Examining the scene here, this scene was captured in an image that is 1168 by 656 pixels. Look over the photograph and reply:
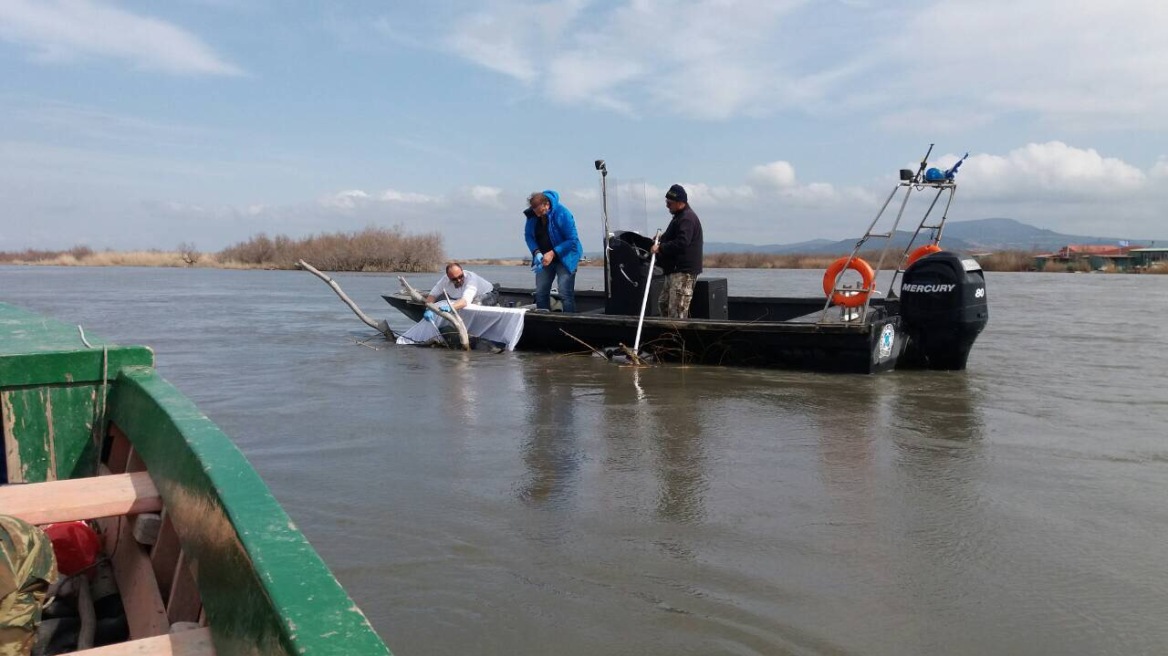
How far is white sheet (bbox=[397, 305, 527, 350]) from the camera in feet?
35.6

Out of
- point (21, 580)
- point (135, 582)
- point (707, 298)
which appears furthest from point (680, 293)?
point (21, 580)

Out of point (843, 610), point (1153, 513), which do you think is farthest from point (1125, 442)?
point (843, 610)

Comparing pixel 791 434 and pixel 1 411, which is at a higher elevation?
pixel 1 411

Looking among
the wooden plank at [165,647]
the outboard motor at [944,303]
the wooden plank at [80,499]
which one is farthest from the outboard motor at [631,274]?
the wooden plank at [165,647]

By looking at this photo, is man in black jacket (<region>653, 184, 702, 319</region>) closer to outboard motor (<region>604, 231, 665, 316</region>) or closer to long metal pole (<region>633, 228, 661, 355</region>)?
long metal pole (<region>633, 228, 661, 355</region>)

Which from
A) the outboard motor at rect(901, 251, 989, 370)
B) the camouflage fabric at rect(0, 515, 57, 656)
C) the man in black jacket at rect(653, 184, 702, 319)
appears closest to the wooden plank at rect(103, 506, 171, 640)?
the camouflage fabric at rect(0, 515, 57, 656)

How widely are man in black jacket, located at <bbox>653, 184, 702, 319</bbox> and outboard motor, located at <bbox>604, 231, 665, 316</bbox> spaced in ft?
1.42

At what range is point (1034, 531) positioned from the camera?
13.1ft

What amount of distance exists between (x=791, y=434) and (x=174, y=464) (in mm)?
4554

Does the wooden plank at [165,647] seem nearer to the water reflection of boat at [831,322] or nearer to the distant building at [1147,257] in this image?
the water reflection of boat at [831,322]

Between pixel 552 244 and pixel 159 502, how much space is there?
889 centimetres

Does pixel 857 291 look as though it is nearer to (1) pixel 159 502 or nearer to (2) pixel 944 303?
(2) pixel 944 303

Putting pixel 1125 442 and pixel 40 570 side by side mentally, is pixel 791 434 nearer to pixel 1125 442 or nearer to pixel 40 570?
pixel 1125 442

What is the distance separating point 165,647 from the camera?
185 cm
